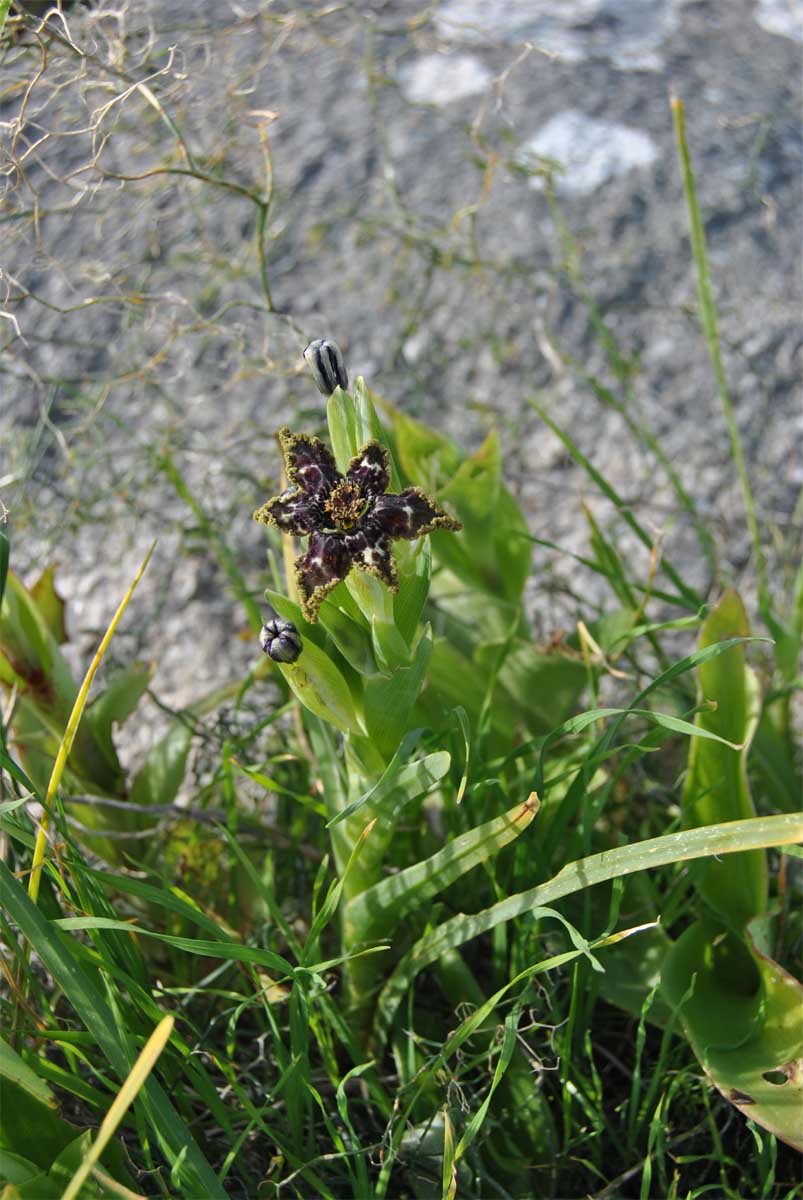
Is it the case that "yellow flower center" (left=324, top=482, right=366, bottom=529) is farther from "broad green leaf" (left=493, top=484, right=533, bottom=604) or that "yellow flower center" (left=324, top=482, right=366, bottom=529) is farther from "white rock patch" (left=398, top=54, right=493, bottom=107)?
"white rock patch" (left=398, top=54, right=493, bottom=107)

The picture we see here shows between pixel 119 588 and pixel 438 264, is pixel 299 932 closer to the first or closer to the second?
pixel 119 588

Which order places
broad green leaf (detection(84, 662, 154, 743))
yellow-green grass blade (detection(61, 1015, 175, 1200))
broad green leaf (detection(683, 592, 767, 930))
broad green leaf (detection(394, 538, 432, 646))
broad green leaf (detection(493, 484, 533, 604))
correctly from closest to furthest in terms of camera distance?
yellow-green grass blade (detection(61, 1015, 175, 1200))
broad green leaf (detection(394, 538, 432, 646))
broad green leaf (detection(683, 592, 767, 930))
broad green leaf (detection(84, 662, 154, 743))
broad green leaf (detection(493, 484, 533, 604))

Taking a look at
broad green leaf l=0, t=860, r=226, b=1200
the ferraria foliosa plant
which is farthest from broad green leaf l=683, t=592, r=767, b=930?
broad green leaf l=0, t=860, r=226, b=1200

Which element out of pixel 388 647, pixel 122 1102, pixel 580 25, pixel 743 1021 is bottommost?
pixel 743 1021

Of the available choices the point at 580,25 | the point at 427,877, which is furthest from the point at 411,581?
the point at 580,25

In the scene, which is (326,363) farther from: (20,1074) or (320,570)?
(20,1074)

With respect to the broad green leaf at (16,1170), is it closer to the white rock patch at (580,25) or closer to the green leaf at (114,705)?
the green leaf at (114,705)

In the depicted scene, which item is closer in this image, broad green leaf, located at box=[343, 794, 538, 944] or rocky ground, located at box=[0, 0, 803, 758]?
broad green leaf, located at box=[343, 794, 538, 944]
